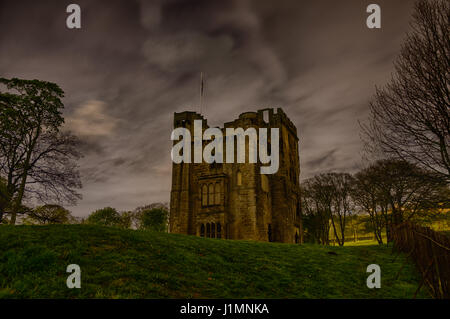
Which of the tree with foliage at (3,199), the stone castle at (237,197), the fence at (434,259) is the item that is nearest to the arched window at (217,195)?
the stone castle at (237,197)

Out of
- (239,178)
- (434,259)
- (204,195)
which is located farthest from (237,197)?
(434,259)

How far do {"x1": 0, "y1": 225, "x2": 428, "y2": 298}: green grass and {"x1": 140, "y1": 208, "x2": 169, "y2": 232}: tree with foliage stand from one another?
46.2 m

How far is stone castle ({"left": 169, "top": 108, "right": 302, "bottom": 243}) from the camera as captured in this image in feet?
107

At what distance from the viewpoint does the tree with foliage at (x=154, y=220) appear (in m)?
60.3

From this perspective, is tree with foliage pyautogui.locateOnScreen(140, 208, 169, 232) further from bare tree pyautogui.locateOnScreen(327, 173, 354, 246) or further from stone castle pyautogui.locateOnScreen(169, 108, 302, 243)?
bare tree pyautogui.locateOnScreen(327, 173, 354, 246)

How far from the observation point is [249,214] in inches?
1266

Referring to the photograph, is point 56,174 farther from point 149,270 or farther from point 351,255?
point 351,255

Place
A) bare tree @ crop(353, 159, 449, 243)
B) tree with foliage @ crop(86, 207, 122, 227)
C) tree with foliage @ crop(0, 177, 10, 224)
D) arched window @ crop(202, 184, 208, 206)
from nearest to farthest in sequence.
A: bare tree @ crop(353, 159, 449, 243)
tree with foliage @ crop(0, 177, 10, 224)
arched window @ crop(202, 184, 208, 206)
tree with foliage @ crop(86, 207, 122, 227)

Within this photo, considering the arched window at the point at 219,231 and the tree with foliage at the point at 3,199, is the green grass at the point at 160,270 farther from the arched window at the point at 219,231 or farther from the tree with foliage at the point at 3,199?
the arched window at the point at 219,231

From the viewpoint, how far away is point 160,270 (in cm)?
1078

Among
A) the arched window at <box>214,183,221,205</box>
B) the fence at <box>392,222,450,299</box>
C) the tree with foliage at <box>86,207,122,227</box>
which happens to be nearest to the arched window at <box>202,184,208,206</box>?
the arched window at <box>214,183,221,205</box>

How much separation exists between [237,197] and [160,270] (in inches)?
898

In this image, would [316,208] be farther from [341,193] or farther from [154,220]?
[154,220]

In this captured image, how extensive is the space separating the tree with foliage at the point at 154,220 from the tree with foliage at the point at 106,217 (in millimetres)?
7590
